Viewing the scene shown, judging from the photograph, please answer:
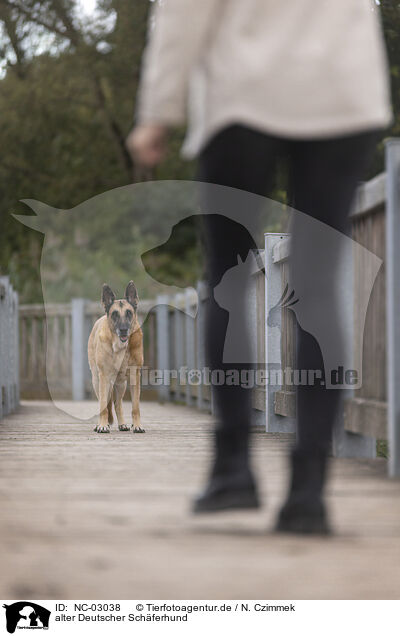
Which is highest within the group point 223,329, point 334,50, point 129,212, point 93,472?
point 129,212

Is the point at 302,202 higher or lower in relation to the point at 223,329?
higher

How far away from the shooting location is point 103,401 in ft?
13.4

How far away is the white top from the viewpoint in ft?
4.69

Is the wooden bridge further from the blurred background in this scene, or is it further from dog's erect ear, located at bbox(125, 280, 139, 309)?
the blurred background

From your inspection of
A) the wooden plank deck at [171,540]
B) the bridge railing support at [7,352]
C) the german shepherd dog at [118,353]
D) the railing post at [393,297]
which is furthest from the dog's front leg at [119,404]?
the railing post at [393,297]

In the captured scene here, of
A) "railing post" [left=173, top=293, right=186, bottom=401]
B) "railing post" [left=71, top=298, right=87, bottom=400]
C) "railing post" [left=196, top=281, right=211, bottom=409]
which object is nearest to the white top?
"railing post" [left=196, top=281, right=211, bottom=409]

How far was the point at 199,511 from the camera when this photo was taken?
157 cm

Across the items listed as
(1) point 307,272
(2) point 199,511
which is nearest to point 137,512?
(2) point 199,511

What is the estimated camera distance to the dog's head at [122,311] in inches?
161

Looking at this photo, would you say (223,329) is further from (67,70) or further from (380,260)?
(67,70)

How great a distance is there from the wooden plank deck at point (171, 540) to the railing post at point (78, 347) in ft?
17.9

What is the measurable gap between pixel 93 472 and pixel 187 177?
32.5 ft

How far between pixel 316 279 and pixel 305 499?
14.5 inches

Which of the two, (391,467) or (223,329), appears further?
(391,467)
